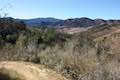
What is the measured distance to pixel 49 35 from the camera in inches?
742

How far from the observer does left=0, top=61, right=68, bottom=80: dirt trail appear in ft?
31.9

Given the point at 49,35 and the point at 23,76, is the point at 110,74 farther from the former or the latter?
the point at 49,35

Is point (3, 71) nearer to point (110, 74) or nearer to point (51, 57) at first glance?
point (51, 57)

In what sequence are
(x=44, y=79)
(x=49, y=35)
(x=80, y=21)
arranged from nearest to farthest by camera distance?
(x=44, y=79) < (x=49, y=35) < (x=80, y=21)

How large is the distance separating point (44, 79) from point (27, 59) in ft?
8.22

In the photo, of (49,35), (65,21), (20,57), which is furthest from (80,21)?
(20,57)

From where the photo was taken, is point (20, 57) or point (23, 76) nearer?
point (23, 76)

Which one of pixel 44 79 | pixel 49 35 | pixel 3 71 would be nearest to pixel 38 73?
pixel 44 79

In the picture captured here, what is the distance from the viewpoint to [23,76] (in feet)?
34.2

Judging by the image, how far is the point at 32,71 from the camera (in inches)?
408

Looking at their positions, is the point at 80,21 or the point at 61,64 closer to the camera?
the point at 61,64

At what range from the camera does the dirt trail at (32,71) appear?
973cm

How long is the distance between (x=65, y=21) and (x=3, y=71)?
330ft

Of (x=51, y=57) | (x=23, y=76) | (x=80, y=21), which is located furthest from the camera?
(x=80, y=21)
